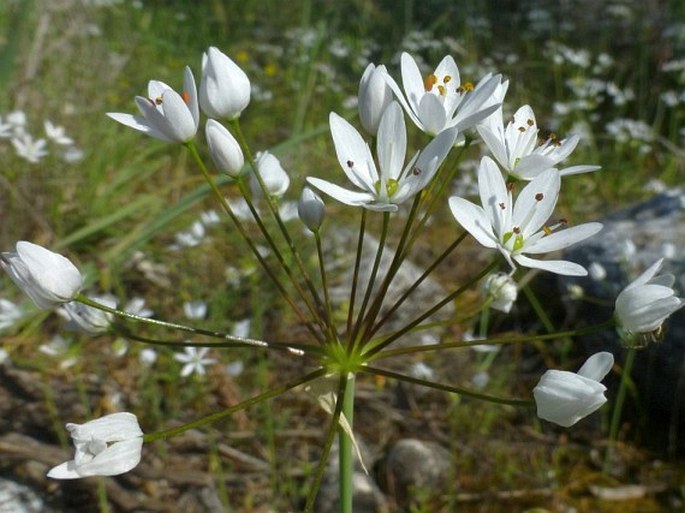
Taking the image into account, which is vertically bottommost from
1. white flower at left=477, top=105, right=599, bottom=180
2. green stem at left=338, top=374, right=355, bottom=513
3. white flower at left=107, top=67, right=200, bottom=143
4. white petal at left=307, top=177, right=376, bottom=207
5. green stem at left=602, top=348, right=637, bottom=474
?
green stem at left=602, top=348, right=637, bottom=474

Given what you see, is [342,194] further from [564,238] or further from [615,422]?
[615,422]

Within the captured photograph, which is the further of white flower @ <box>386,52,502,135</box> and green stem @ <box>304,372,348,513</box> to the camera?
white flower @ <box>386,52,502,135</box>

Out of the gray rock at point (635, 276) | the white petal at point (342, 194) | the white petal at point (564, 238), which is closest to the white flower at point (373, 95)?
the white petal at point (342, 194)

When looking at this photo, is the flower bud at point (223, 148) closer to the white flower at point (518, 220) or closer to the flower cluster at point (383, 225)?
the flower cluster at point (383, 225)

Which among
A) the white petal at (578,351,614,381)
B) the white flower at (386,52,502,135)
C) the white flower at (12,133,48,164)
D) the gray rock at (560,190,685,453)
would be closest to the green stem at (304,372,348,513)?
the white petal at (578,351,614,381)

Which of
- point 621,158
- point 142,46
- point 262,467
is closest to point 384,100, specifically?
point 262,467

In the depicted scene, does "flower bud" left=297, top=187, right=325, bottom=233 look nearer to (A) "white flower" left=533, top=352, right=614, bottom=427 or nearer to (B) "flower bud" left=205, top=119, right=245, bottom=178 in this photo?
(B) "flower bud" left=205, top=119, right=245, bottom=178

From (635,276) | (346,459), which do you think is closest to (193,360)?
(346,459)

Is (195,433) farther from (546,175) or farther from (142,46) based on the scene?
(142,46)
